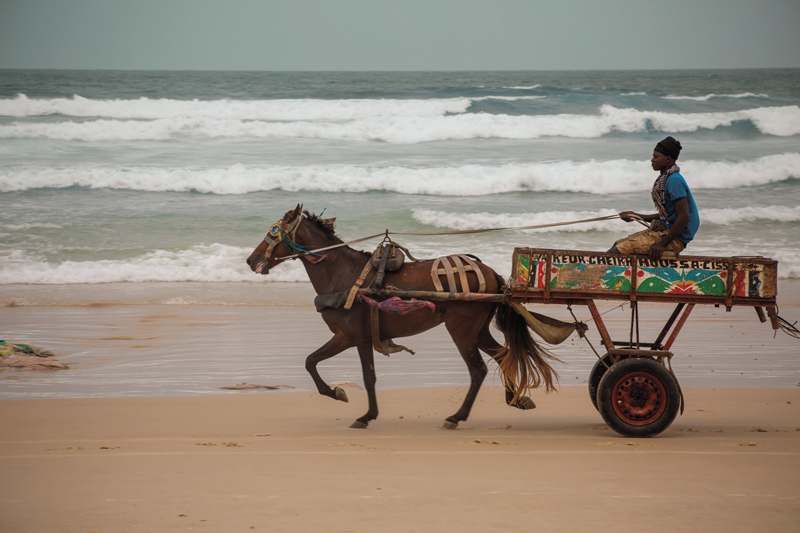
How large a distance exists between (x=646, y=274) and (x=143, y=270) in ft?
38.8

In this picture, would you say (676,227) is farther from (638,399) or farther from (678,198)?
(638,399)

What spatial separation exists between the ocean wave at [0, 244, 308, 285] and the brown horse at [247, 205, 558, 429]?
26.7 ft

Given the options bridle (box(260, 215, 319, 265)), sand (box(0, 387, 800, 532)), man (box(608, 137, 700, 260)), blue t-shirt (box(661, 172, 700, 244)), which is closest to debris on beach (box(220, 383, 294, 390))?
sand (box(0, 387, 800, 532))

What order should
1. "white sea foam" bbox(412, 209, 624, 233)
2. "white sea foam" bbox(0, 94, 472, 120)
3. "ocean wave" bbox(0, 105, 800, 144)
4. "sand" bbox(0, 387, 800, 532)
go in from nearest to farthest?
"sand" bbox(0, 387, 800, 532), "white sea foam" bbox(412, 209, 624, 233), "ocean wave" bbox(0, 105, 800, 144), "white sea foam" bbox(0, 94, 472, 120)

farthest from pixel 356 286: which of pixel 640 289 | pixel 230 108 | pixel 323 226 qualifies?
pixel 230 108

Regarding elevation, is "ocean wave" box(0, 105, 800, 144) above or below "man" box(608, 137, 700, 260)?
above

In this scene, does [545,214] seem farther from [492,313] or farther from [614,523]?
[614,523]

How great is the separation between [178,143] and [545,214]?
1353 centimetres

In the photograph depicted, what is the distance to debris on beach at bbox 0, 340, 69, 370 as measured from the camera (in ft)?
26.7

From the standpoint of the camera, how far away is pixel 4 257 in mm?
15375

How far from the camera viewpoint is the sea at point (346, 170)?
51.8ft

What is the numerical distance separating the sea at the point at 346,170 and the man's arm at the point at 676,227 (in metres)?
8.54

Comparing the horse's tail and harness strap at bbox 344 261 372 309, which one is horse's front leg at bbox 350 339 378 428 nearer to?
harness strap at bbox 344 261 372 309

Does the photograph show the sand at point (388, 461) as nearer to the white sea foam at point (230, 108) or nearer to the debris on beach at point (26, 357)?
the debris on beach at point (26, 357)
